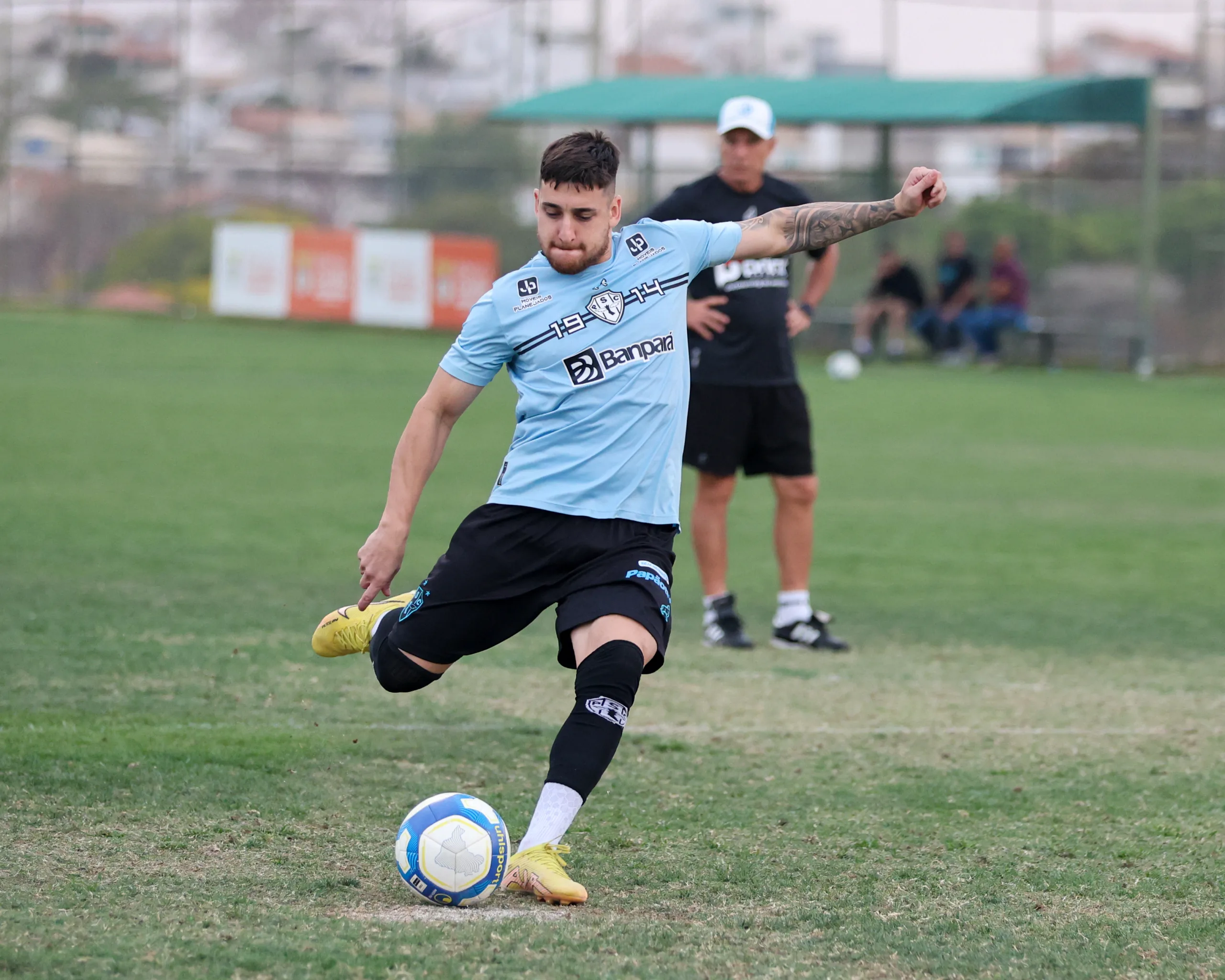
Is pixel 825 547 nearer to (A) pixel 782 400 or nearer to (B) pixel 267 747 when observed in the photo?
(A) pixel 782 400

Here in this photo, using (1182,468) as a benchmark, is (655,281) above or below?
above

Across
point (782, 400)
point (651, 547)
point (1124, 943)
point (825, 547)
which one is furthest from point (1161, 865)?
point (825, 547)

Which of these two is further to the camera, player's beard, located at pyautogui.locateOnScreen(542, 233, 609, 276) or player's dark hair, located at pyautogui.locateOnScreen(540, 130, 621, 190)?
player's beard, located at pyautogui.locateOnScreen(542, 233, 609, 276)

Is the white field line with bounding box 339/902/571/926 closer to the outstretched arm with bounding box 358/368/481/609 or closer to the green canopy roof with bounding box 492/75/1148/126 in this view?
the outstretched arm with bounding box 358/368/481/609

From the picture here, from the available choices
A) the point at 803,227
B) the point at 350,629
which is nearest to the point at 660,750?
the point at 350,629

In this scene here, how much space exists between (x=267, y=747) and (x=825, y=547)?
6.05 metres

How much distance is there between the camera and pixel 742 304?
861 cm

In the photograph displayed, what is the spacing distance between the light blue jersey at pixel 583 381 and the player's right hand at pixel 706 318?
3168 mm

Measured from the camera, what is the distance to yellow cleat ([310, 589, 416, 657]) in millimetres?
5516

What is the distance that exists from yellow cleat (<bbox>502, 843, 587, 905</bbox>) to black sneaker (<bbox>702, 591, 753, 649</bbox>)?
12.6ft

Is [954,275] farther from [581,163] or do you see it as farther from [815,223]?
[581,163]

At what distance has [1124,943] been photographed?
4.29 m

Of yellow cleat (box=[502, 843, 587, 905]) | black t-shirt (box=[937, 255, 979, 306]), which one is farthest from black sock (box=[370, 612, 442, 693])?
black t-shirt (box=[937, 255, 979, 306])

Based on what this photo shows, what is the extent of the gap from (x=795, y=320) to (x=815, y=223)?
332 cm
